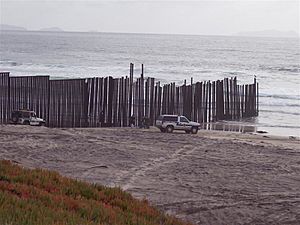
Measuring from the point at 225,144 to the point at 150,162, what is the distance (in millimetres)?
7108

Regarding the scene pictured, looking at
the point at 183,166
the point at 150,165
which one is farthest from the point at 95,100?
the point at 183,166

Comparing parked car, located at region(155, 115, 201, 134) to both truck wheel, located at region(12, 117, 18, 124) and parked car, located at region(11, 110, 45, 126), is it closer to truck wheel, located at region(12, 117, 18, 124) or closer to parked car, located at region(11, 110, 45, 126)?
parked car, located at region(11, 110, 45, 126)

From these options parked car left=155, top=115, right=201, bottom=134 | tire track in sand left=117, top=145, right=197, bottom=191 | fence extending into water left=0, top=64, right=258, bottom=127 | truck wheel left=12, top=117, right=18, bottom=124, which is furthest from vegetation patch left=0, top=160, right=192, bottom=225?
parked car left=155, top=115, right=201, bottom=134

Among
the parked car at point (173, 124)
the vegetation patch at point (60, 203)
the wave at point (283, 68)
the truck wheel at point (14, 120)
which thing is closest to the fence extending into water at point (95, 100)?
the truck wheel at point (14, 120)

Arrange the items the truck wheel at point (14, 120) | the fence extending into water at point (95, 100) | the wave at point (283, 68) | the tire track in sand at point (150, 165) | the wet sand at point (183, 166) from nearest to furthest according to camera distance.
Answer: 1. the wet sand at point (183, 166)
2. the tire track in sand at point (150, 165)
3. the truck wheel at point (14, 120)
4. the fence extending into water at point (95, 100)
5. the wave at point (283, 68)

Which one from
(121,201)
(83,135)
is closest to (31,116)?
(83,135)

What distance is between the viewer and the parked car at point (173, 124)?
101ft

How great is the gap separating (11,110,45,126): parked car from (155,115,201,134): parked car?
6144 millimetres

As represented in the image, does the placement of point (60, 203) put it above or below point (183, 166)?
above

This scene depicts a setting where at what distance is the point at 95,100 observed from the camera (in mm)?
32094

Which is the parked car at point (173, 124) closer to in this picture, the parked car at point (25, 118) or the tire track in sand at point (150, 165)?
the tire track in sand at point (150, 165)

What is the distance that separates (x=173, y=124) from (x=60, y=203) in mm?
22528

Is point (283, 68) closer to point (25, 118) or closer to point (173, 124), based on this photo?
point (173, 124)

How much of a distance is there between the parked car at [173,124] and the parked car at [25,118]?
614cm
